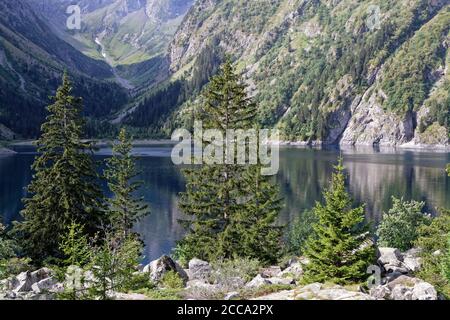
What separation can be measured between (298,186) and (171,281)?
8877cm

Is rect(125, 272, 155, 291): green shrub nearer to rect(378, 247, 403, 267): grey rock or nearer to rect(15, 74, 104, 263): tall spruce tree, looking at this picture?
rect(378, 247, 403, 267): grey rock

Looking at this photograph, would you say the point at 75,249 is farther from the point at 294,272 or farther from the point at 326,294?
the point at 294,272

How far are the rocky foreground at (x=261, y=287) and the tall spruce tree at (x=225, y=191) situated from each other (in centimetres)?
665

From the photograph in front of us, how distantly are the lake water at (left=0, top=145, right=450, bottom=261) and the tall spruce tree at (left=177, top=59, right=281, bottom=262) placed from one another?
26.8 metres

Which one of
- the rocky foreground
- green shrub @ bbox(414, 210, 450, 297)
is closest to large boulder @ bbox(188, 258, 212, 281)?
the rocky foreground

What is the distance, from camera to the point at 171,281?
75.4 ft

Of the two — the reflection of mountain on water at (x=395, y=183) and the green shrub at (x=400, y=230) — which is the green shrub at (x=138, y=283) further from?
the reflection of mountain on water at (x=395, y=183)

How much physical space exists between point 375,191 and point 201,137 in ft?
245

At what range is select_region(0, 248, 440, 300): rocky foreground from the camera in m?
14.6

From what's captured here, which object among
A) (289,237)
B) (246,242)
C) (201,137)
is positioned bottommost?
(289,237)

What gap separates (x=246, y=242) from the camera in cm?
3731
